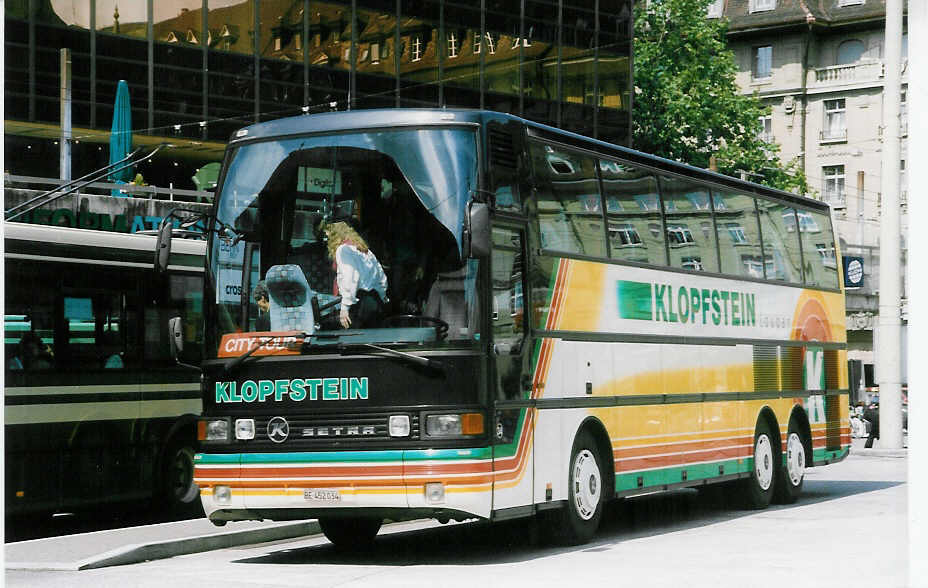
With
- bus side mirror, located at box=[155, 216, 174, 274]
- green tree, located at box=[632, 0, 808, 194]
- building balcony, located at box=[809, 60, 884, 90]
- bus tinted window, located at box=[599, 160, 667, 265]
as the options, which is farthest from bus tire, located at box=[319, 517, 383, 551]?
building balcony, located at box=[809, 60, 884, 90]

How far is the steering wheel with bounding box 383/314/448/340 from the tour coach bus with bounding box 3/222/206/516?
15.0ft

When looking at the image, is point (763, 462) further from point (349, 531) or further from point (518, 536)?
point (349, 531)

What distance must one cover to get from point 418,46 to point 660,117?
58.9 ft

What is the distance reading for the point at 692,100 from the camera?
5694 cm

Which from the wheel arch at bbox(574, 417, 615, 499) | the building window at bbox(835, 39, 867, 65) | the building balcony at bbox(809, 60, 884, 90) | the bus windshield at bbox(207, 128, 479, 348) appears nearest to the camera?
the bus windshield at bbox(207, 128, 479, 348)

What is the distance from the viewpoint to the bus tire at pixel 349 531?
13664 mm

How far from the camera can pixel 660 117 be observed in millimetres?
57250

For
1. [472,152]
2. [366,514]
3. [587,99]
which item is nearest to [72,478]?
[366,514]

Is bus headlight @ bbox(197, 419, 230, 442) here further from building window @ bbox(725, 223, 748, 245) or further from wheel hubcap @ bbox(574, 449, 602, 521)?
building window @ bbox(725, 223, 748, 245)

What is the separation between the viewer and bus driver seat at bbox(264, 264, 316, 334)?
39.3 ft

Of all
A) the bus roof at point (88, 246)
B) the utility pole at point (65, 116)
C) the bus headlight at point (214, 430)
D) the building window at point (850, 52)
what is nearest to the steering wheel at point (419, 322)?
the bus headlight at point (214, 430)

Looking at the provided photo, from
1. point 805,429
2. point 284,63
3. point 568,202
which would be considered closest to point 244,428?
point 568,202

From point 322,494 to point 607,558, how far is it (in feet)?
7.40

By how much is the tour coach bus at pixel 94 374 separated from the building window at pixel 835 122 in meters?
64.2
